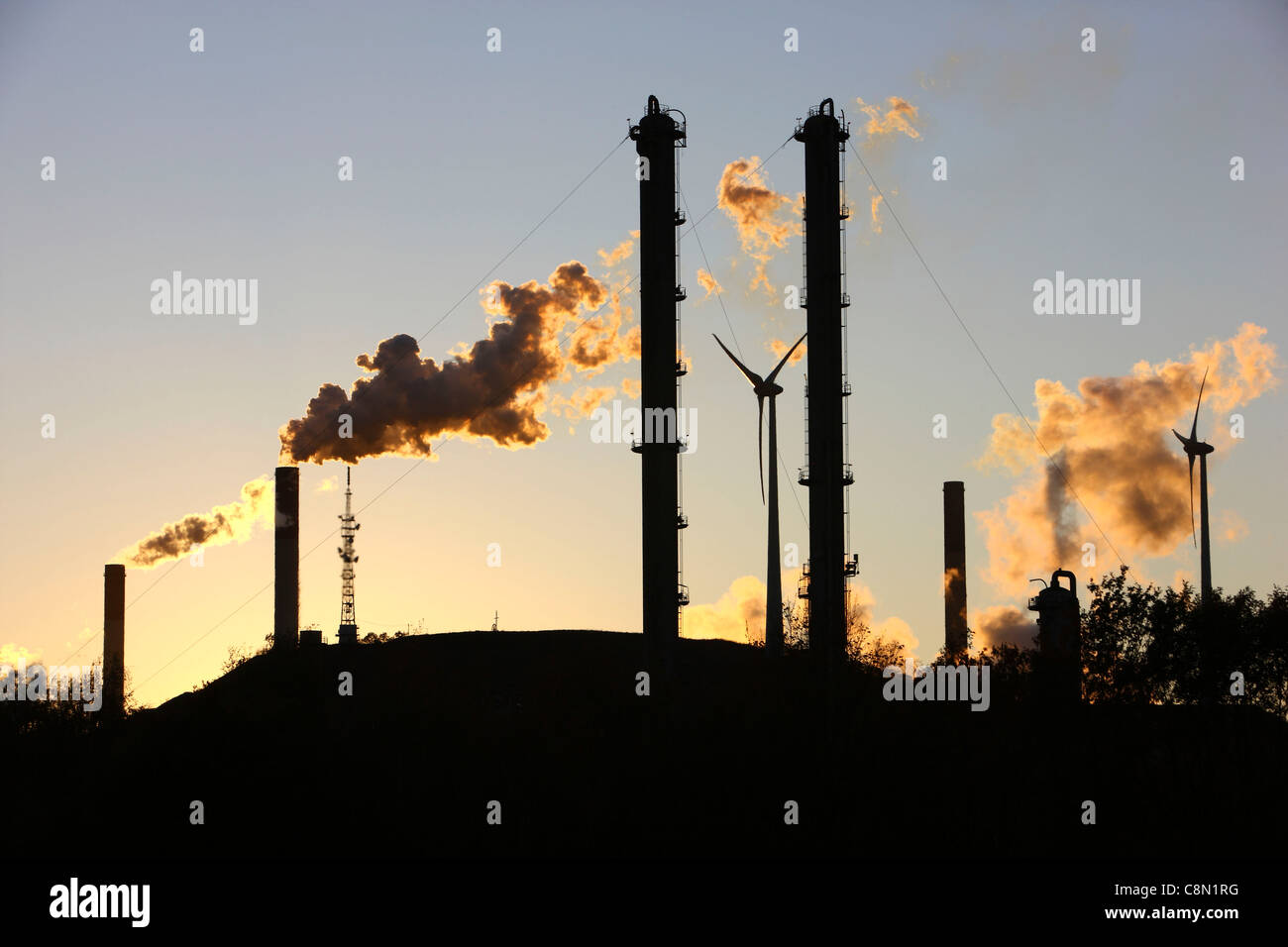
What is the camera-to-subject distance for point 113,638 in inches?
3740

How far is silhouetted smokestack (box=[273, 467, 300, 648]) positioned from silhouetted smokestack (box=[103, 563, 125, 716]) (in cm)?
1414

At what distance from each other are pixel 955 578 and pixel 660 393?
23.6 metres

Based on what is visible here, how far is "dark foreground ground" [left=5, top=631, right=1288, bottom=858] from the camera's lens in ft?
201

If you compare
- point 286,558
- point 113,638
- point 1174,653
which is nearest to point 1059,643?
point 1174,653

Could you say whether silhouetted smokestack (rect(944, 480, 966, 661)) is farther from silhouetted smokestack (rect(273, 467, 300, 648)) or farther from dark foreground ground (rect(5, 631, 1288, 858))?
silhouetted smokestack (rect(273, 467, 300, 648))

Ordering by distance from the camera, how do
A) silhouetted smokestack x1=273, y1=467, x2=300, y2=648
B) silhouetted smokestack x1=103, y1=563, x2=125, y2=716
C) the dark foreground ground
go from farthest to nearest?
silhouetted smokestack x1=103, y1=563, x2=125, y2=716, silhouetted smokestack x1=273, y1=467, x2=300, y2=648, the dark foreground ground

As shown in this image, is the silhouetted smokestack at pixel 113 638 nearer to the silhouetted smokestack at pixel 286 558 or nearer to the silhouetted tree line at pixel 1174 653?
the silhouetted smokestack at pixel 286 558

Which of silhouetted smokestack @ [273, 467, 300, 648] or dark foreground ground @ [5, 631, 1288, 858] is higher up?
silhouetted smokestack @ [273, 467, 300, 648]

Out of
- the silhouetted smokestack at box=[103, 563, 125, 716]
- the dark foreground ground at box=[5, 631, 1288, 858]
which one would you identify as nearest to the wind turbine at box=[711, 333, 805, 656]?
the dark foreground ground at box=[5, 631, 1288, 858]

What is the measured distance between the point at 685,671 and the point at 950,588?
1677 centimetres

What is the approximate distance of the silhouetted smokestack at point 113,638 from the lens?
9350cm

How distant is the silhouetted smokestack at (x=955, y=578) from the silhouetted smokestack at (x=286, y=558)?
1232 inches
